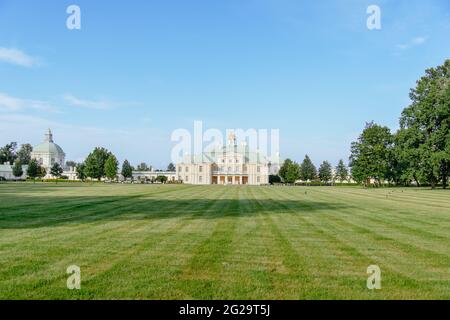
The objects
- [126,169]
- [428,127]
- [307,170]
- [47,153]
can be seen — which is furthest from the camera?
[47,153]

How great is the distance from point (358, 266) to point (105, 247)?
232 inches

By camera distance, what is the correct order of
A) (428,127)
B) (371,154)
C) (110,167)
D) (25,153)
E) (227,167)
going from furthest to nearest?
1. (25,153)
2. (227,167)
3. (110,167)
4. (371,154)
5. (428,127)

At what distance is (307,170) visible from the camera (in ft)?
435

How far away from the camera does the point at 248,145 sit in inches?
5418

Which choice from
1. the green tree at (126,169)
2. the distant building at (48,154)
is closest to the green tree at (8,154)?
the distant building at (48,154)

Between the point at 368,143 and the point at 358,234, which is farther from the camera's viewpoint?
the point at 368,143

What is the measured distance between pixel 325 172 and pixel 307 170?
6.63 m

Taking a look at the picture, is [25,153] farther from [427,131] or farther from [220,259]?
[220,259]

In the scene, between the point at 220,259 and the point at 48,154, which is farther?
the point at 48,154

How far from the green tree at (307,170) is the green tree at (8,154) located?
385 feet

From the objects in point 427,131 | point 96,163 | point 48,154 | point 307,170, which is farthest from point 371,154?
point 48,154
